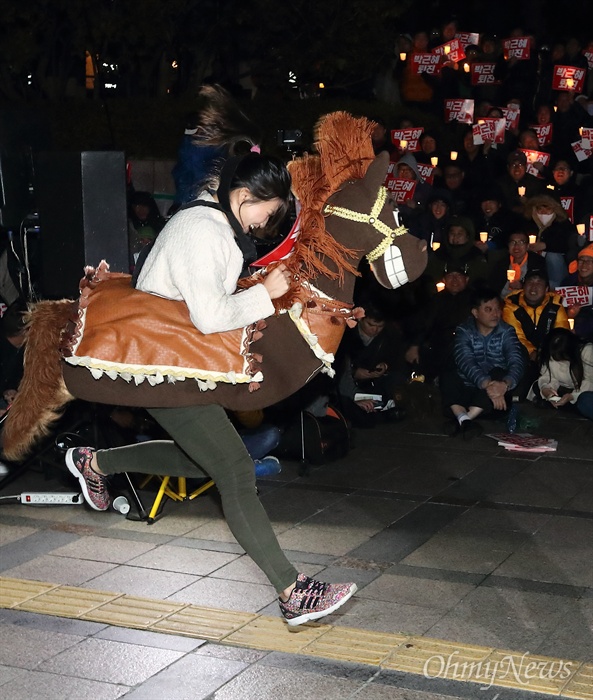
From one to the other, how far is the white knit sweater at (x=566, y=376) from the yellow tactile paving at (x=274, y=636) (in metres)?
4.93

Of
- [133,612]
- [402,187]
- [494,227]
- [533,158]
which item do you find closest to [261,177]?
[133,612]

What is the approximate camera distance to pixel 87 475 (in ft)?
18.0

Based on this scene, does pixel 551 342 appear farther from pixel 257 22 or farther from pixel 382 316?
pixel 257 22

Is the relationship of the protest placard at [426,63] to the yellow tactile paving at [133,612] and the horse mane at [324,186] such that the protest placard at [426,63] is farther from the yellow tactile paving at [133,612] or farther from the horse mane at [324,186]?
the yellow tactile paving at [133,612]

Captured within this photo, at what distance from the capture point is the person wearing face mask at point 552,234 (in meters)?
10.6

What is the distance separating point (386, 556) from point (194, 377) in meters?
1.88

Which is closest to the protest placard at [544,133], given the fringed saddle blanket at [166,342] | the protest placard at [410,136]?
the protest placard at [410,136]

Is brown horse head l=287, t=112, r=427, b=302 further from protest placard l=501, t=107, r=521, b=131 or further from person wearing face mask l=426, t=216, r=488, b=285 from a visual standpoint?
protest placard l=501, t=107, r=521, b=131

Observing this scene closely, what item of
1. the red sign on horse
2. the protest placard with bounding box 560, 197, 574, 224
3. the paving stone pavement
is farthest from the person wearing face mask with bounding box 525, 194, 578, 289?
the paving stone pavement

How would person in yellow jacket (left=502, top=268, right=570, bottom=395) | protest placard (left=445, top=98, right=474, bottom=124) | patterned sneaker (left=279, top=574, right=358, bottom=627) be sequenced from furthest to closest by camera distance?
protest placard (left=445, top=98, right=474, bottom=124)
person in yellow jacket (left=502, top=268, right=570, bottom=395)
patterned sneaker (left=279, top=574, right=358, bottom=627)

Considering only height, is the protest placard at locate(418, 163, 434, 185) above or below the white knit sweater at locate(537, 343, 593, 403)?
above

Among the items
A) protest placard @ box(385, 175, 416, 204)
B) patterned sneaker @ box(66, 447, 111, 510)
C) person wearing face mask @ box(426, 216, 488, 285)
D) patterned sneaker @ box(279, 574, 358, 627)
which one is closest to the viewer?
patterned sneaker @ box(279, 574, 358, 627)
